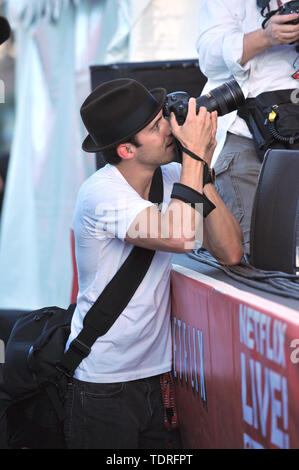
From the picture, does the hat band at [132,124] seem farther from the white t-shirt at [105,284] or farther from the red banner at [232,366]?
the red banner at [232,366]

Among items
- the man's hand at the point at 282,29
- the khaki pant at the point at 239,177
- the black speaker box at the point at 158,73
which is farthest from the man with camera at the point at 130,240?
the black speaker box at the point at 158,73

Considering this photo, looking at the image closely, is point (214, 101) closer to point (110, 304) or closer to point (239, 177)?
point (239, 177)

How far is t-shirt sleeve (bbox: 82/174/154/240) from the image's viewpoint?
1842 mm

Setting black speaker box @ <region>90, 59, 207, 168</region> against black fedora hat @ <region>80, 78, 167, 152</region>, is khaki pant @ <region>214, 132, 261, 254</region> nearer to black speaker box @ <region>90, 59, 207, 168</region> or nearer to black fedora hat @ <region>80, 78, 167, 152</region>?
black fedora hat @ <region>80, 78, 167, 152</region>

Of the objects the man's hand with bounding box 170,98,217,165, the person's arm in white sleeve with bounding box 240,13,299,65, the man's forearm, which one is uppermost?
the person's arm in white sleeve with bounding box 240,13,299,65

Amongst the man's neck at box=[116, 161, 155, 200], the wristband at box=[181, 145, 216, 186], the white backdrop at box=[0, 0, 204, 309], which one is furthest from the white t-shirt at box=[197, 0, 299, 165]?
the white backdrop at box=[0, 0, 204, 309]

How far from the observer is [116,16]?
385 cm

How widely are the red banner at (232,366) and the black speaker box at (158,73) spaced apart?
1.42 metres

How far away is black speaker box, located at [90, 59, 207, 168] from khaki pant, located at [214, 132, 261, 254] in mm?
900

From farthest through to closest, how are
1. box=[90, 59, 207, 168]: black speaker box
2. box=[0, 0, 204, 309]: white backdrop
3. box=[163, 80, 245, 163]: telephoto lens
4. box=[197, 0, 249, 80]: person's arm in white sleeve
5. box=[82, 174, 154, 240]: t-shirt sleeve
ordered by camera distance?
box=[0, 0, 204, 309]: white backdrop → box=[90, 59, 207, 168]: black speaker box → box=[197, 0, 249, 80]: person's arm in white sleeve → box=[163, 80, 245, 163]: telephoto lens → box=[82, 174, 154, 240]: t-shirt sleeve

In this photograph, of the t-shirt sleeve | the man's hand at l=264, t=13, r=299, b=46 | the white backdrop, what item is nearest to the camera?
the t-shirt sleeve

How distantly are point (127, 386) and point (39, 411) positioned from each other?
32 centimetres

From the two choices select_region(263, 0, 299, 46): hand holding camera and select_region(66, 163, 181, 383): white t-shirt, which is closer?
select_region(66, 163, 181, 383): white t-shirt

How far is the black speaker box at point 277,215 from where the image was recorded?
6.36ft
